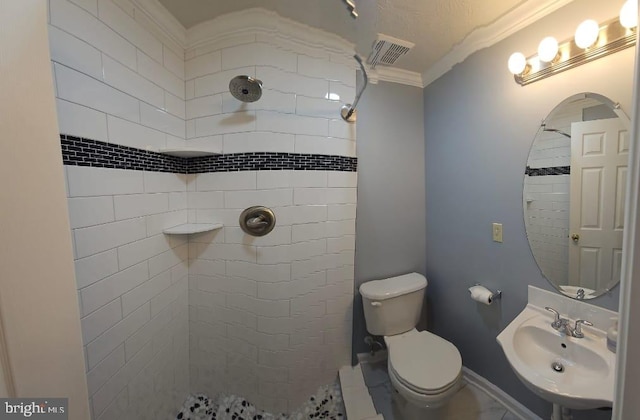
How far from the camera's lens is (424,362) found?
1.18 metres

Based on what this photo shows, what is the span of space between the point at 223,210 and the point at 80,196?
21.1 inches

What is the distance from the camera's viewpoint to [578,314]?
958mm

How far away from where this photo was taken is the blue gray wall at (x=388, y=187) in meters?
1.50

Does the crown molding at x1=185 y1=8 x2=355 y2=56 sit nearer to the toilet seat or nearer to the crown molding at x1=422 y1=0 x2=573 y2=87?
the crown molding at x1=422 y1=0 x2=573 y2=87

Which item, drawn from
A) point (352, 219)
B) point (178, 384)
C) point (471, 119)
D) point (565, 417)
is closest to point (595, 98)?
point (471, 119)

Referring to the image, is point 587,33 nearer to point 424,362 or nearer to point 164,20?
point 424,362

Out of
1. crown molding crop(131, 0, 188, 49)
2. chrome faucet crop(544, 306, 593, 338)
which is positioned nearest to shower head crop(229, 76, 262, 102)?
crown molding crop(131, 0, 188, 49)

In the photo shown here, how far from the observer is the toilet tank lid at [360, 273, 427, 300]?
1.38m

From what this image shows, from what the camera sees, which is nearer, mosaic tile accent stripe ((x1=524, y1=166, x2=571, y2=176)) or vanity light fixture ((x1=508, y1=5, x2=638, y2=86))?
vanity light fixture ((x1=508, y1=5, x2=638, y2=86))

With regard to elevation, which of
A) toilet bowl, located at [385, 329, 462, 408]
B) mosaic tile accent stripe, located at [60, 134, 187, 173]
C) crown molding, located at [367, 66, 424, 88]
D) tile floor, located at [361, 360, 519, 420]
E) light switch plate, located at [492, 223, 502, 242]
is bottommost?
tile floor, located at [361, 360, 519, 420]

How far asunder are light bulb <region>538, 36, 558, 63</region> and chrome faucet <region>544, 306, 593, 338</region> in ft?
3.71

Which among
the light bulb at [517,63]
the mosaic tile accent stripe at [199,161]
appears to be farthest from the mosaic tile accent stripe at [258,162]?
the light bulb at [517,63]

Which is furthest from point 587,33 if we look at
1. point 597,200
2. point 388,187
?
point 388,187

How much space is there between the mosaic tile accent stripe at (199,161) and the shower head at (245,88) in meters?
0.27
